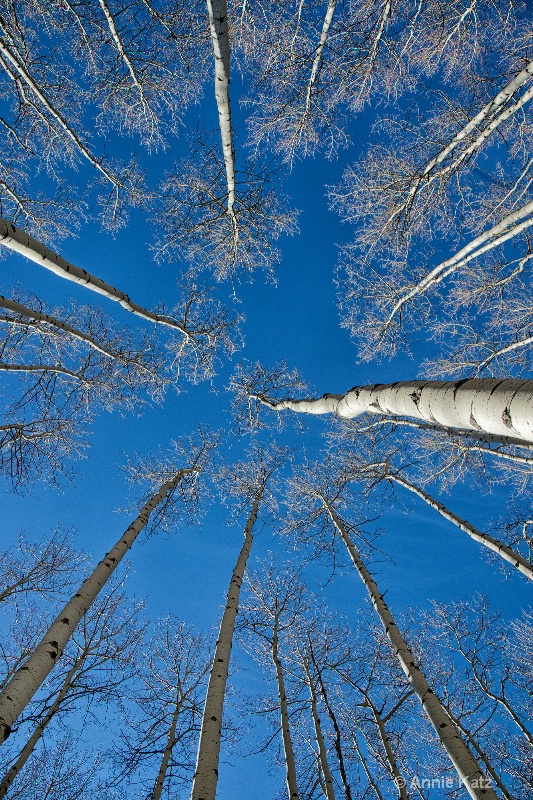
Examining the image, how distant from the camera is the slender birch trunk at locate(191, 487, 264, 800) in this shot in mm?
2921

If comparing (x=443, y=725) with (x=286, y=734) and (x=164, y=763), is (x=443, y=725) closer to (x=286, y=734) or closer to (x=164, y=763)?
(x=286, y=734)

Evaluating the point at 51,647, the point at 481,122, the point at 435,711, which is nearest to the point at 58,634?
the point at 51,647

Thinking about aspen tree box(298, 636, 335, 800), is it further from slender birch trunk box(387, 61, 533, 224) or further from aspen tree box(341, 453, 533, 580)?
slender birch trunk box(387, 61, 533, 224)

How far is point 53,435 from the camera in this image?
7.73m

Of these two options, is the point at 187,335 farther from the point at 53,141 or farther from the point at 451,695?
the point at 451,695

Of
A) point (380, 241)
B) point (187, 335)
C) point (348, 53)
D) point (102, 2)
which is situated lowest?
point (102, 2)

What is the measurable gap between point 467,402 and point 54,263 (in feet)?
14.6

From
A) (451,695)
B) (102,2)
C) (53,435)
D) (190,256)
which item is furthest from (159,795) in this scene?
(102,2)

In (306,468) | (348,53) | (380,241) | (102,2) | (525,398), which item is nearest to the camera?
(525,398)

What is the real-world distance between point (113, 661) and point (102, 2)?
33.2ft

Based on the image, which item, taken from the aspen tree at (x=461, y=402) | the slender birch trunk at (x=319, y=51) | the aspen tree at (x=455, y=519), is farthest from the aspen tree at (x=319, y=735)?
the slender birch trunk at (x=319, y=51)

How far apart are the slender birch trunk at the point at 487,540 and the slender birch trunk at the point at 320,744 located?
360 centimetres

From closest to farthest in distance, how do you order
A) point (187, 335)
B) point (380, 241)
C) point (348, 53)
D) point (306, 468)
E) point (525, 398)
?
point (525, 398), point (348, 53), point (380, 241), point (187, 335), point (306, 468)

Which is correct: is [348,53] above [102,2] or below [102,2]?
above
